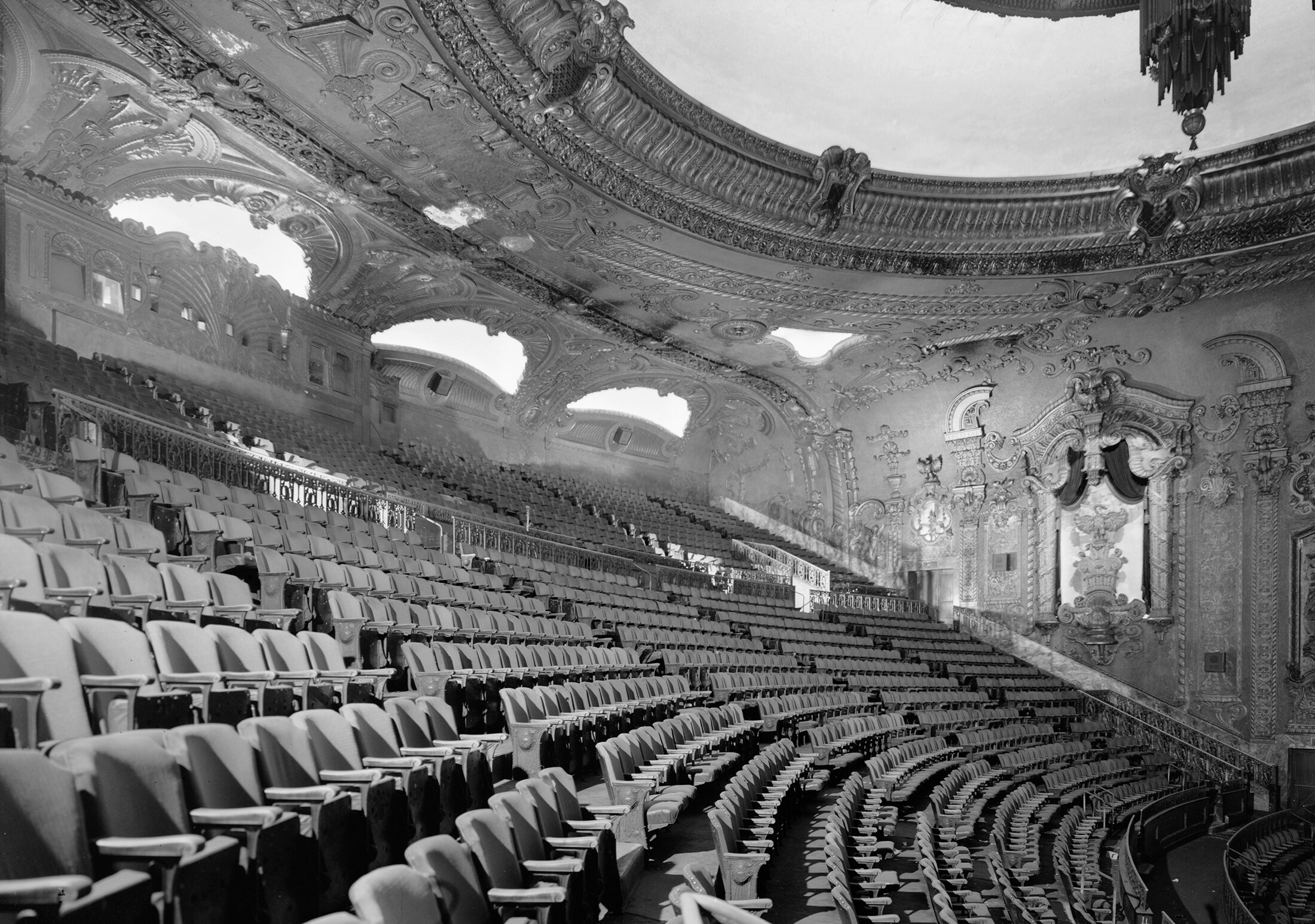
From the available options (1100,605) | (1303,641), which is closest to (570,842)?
(1303,641)

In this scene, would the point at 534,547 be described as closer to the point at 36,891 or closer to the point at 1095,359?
the point at 1095,359

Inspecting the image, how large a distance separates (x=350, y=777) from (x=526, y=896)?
467 mm

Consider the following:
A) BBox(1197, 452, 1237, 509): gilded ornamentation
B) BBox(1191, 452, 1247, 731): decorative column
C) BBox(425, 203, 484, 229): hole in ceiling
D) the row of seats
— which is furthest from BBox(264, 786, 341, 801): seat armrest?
BBox(1197, 452, 1237, 509): gilded ornamentation

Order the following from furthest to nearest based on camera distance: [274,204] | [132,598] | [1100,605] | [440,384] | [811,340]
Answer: [811,340], [440,384], [1100,605], [274,204], [132,598]

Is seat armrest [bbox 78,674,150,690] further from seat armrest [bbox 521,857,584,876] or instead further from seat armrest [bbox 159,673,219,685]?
seat armrest [bbox 521,857,584,876]

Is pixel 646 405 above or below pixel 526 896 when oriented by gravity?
above

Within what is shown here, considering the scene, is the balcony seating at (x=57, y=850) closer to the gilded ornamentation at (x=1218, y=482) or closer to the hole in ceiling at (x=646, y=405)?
the gilded ornamentation at (x=1218, y=482)

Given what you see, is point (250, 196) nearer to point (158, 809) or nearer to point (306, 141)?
point (306, 141)

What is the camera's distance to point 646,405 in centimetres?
1424

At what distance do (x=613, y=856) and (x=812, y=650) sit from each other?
22.9 ft

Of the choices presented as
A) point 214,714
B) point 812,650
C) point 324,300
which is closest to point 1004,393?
point 812,650

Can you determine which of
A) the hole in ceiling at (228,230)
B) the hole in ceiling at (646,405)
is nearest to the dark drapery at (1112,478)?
the hole in ceiling at (646,405)

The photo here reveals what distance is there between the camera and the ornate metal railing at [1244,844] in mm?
4691

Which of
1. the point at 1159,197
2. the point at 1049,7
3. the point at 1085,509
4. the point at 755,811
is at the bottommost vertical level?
the point at 755,811
